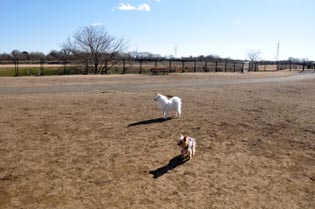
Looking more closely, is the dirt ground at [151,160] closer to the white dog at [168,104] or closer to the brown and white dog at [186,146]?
the brown and white dog at [186,146]

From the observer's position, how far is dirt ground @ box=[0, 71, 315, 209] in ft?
18.1

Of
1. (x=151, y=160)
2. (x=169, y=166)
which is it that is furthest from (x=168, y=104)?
(x=169, y=166)

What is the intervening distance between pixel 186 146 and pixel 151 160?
0.79m

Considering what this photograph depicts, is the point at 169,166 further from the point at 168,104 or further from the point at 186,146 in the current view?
the point at 168,104

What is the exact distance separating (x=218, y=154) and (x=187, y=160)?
0.88 m

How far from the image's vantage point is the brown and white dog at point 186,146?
7.05m

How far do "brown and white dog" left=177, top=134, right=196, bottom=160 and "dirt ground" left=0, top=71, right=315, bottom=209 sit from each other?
0.20m

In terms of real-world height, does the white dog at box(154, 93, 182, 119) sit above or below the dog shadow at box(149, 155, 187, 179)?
above

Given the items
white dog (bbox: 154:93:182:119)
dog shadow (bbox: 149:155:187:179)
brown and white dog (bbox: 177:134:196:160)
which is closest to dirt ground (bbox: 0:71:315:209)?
dog shadow (bbox: 149:155:187:179)

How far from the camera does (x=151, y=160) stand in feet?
23.6

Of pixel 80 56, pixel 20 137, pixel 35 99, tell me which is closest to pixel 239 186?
pixel 20 137

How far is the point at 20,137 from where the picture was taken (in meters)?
8.78

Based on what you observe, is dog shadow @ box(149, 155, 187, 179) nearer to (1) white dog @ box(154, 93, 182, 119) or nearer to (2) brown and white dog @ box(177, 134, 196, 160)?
(2) brown and white dog @ box(177, 134, 196, 160)

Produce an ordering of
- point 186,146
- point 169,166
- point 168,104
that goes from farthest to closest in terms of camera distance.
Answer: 1. point 168,104
2. point 186,146
3. point 169,166
